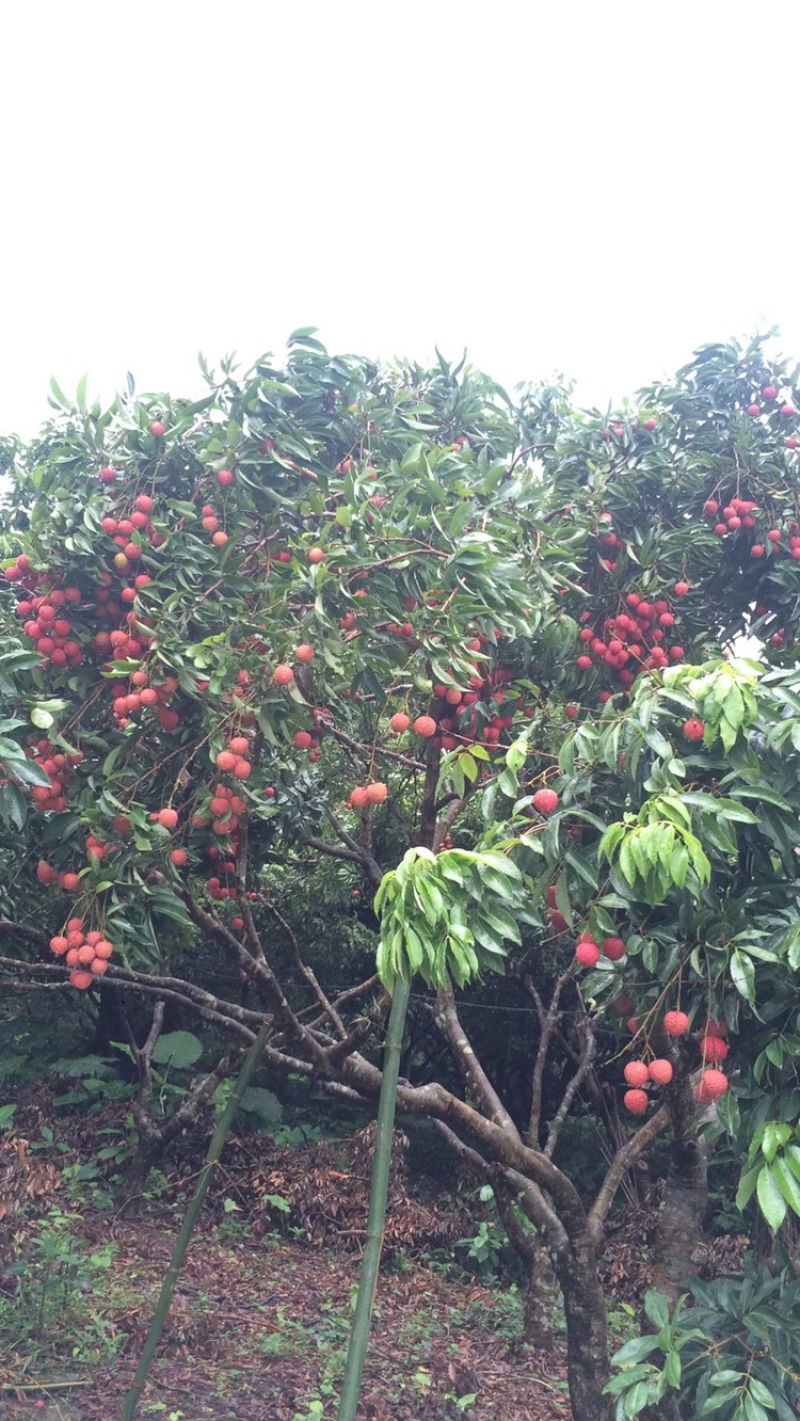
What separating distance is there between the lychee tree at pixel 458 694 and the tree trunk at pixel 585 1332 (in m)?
0.01

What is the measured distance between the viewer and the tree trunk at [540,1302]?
4.44 meters

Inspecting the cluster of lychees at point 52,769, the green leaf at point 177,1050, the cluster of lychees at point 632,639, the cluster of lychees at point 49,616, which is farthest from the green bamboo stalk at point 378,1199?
the green leaf at point 177,1050

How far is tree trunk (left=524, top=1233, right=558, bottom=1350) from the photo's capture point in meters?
4.44

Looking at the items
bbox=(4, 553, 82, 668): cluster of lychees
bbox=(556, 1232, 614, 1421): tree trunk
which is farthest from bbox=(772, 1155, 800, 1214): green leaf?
bbox=(4, 553, 82, 668): cluster of lychees

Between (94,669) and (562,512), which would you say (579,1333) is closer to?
(94,669)

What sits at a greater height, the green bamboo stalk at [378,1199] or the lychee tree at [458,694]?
the lychee tree at [458,694]

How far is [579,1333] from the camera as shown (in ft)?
11.0

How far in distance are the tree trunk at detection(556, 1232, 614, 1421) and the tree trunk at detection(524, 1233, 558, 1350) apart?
106 cm

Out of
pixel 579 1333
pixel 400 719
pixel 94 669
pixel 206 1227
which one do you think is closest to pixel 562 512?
pixel 400 719

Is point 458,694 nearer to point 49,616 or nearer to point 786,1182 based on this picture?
point 49,616

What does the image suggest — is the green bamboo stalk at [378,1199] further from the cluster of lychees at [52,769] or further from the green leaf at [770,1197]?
the cluster of lychees at [52,769]

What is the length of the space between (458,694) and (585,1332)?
2137 mm

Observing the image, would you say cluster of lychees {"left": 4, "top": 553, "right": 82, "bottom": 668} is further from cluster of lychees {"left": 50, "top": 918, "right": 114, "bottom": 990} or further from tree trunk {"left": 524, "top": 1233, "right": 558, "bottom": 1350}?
tree trunk {"left": 524, "top": 1233, "right": 558, "bottom": 1350}

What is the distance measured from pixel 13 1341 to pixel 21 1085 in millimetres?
2825
